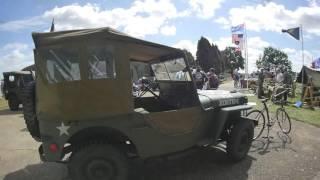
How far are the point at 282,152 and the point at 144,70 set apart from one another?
324cm

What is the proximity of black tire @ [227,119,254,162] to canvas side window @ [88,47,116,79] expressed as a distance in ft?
9.17

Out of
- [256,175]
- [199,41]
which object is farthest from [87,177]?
[199,41]

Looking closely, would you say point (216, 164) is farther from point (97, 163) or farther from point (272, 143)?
point (97, 163)

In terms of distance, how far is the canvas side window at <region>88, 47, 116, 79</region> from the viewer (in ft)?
18.4

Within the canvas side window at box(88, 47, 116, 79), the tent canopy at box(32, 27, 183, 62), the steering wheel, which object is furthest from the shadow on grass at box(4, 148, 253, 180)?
the tent canopy at box(32, 27, 183, 62)

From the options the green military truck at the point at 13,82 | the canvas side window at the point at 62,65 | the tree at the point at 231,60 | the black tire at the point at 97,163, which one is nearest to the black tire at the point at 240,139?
the black tire at the point at 97,163

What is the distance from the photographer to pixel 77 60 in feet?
18.3

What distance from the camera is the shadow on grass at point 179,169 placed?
266 inches

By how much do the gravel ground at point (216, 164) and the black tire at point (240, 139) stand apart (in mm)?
157

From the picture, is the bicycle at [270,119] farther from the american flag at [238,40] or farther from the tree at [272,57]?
the tree at [272,57]

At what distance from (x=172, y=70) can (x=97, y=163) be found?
7.98ft

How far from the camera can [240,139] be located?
753 cm

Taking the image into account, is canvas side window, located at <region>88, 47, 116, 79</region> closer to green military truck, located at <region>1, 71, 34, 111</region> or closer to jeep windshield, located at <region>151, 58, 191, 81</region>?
jeep windshield, located at <region>151, 58, 191, 81</region>

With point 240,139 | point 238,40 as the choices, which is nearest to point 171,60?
point 240,139
